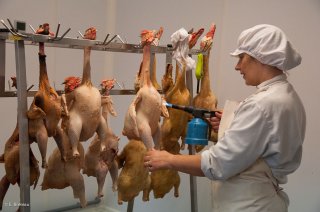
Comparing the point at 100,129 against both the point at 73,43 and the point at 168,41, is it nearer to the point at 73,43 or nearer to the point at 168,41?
the point at 73,43

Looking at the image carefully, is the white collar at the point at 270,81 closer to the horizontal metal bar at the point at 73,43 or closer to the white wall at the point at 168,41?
the horizontal metal bar at the point at 73,43

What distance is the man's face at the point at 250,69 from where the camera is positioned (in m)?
1.51

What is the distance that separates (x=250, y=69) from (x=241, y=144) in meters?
0.33

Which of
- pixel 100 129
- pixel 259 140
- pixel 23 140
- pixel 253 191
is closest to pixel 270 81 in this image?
pixel 259 140

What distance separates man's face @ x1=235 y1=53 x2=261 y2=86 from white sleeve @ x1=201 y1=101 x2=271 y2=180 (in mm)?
154

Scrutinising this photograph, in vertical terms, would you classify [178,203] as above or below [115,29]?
below

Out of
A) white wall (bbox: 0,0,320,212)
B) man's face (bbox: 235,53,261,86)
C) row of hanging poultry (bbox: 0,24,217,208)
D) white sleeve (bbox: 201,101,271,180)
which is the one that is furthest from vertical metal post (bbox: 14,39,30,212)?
white wall (bbox: 0,0,320,212)

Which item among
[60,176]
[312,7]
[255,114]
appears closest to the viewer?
[255,114]

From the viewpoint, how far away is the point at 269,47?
1445mm

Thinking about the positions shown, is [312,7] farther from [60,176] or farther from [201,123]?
[60,176]

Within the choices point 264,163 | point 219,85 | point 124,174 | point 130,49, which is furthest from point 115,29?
point 264,163

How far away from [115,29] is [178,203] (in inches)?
68.5

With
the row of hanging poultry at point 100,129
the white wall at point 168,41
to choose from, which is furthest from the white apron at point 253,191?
the white wall at point 168,41

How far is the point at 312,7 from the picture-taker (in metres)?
2.39
